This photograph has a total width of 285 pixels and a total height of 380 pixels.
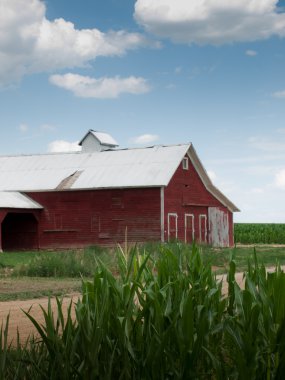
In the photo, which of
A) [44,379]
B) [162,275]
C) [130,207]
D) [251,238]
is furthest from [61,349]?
[251,238]

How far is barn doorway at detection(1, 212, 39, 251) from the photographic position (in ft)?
138

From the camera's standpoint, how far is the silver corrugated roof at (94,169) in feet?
128

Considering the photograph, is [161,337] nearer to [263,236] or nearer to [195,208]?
[195,208]

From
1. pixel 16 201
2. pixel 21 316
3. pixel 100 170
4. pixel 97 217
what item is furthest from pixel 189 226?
pixel 21 316

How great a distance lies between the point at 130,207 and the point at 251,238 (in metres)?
18.8

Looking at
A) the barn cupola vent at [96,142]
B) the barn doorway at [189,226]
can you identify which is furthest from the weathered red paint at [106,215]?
the barn cupola vent at [96,142]

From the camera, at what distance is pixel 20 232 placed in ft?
139

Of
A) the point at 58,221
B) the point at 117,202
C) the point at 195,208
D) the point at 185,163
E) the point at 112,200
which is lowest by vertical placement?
the point at 58,221

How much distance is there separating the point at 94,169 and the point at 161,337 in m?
36.0

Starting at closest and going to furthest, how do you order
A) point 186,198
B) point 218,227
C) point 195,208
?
point 186,198, point 195,208, point 218,227

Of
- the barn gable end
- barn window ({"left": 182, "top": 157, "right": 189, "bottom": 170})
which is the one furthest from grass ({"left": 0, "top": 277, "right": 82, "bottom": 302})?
barn window ({"left": 182, "top": 157, "right": 189, "bottom": 170})

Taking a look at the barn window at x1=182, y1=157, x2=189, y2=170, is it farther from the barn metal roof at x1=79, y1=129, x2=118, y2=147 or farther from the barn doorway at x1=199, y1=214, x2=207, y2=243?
the barn metal roof at x1=79, y1=129, x2=118, y2=147

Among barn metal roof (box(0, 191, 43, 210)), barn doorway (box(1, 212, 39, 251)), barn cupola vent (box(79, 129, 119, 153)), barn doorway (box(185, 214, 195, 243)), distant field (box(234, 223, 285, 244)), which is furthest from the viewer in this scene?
distant field (box(234, 223, 285, 244))

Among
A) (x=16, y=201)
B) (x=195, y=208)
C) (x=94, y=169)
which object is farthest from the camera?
(x=195, y=208)
